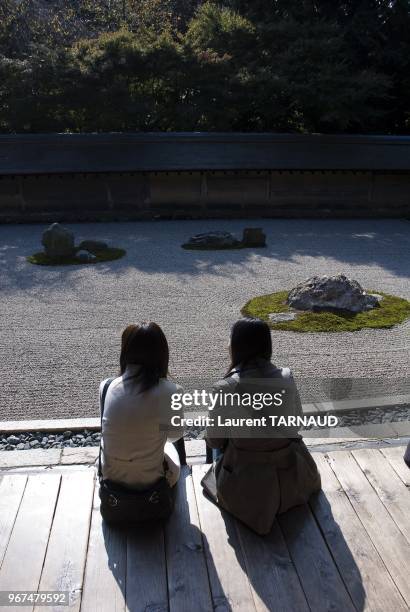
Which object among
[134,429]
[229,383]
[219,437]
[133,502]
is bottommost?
[133,502]

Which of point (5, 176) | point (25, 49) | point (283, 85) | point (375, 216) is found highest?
point (25, 49)

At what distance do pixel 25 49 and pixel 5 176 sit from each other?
160 inches

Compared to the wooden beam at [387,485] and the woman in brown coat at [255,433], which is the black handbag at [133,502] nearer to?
the woman in brown coat at [255,433]

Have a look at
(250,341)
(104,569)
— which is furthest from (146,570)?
(250,341)

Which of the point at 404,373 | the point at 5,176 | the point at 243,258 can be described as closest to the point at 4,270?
the point at 243,258

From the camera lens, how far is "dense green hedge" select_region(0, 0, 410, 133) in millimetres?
14859

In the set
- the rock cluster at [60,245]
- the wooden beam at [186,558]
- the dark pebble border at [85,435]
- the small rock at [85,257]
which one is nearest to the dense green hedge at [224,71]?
the rock cluster at [60,245]

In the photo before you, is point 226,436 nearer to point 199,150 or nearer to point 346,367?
point 346,367

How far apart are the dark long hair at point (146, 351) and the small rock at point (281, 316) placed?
429cm

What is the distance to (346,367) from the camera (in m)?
5.50

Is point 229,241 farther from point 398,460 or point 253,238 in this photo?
point 398,460

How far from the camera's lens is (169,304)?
25.3 feet

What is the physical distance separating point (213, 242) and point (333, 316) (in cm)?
493

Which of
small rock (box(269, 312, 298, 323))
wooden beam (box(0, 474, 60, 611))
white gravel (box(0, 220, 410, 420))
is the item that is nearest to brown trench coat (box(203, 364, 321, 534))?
wooden beam (box(0, 474, 60, 611))
